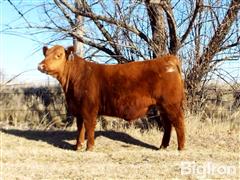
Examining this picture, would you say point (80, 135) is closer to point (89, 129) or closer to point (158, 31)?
point (89, 129)

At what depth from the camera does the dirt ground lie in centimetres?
722

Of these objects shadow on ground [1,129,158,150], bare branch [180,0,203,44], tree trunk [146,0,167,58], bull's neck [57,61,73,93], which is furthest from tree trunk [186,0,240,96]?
bull's neck [57,61,73,93]

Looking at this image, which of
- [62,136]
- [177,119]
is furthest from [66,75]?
[177,119]

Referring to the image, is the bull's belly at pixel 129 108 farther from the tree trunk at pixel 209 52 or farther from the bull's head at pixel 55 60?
the tree trunk at pixel 209 52

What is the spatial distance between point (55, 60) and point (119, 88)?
1205 millimetres

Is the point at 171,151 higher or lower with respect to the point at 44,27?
lower

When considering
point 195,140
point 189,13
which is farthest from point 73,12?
point 195,140

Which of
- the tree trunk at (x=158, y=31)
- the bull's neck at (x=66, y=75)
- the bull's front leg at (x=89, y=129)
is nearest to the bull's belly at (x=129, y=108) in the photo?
the bull's front leg at (x=89, y=129)

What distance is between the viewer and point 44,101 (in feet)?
50.6

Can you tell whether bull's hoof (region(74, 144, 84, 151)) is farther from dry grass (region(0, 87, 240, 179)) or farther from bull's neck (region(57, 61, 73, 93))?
bull's neck (region(57, 61, 73, 93))

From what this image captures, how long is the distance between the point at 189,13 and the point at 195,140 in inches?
100

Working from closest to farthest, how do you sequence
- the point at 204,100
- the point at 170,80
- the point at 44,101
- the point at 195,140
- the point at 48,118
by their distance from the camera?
the point at 170,80
the point at 195,140
the point at 204,100
the point at 48,118
the point at 44,101

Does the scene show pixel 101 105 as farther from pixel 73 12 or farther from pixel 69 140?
pixel 73 12

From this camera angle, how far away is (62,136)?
10688 mm
